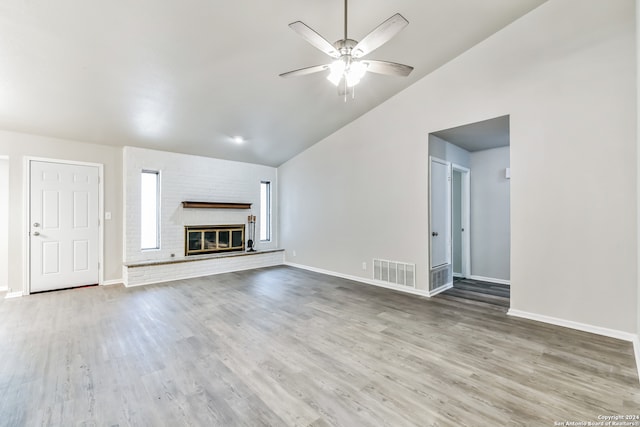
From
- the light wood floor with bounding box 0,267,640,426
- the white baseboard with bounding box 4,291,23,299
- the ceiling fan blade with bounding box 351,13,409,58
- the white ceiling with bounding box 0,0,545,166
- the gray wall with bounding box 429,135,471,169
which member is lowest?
the light wood floor with bounding box 0,267,640,426

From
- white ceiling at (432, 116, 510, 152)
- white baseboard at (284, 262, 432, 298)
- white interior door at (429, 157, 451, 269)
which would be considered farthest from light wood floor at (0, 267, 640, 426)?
white ceiling at (432, 116, 510, 152)

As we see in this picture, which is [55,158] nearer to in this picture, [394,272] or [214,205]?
[214,205]

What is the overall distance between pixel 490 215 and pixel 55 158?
734 centimetres

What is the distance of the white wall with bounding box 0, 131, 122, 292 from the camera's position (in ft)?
14.0

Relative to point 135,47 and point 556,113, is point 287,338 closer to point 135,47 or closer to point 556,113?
point 135,47

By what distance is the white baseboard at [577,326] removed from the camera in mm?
2762

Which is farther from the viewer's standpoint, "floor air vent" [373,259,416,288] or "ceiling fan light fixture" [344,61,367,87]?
"floor air vent" [373,259,416,288]

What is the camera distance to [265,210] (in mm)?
7117

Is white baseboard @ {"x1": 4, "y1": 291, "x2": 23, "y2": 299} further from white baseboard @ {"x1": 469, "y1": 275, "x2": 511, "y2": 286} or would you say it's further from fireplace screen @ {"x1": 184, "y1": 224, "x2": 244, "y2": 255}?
white baseboard @ {"x1": 469, "y1": 275, "x2": 511, "y2": 286}

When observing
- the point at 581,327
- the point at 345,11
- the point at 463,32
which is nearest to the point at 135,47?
the point at 345,11

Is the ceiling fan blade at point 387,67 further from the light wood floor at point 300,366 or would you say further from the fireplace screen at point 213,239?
the fireplace screen at point 213,239

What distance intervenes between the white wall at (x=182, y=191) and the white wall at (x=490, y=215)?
4.51 metres

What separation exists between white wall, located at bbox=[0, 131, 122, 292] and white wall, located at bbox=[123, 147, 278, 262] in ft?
0.65

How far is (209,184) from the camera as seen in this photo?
606 centimetres
